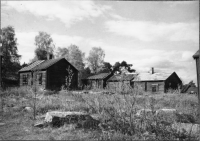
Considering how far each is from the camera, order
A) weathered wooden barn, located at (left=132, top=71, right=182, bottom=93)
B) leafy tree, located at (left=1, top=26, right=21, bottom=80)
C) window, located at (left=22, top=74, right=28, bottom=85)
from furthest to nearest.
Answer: leafy tree, located at (left=1, top=26, right=21, bottom=80), weathered wooden barn, located at (left=132, top=71, right=182, bottom=93), window, located at (left=22, top=74, right=28, bottom=85)

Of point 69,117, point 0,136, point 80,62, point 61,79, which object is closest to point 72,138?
point 69,117

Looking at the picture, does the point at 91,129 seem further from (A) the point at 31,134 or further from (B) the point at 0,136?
(B) the point at 0,136

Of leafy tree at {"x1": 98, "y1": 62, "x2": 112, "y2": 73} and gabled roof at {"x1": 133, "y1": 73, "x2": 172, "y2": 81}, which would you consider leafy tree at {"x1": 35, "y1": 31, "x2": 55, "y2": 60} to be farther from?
gabled roof at {"x1": 133, "y1": 73, "x2": 172, "y2": 81}

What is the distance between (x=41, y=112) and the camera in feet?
28.2

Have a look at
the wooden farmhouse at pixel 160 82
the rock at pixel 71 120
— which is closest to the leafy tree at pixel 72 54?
the wooden farmhouse at pixel 160 82

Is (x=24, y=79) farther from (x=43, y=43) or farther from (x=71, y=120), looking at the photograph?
(x=71, y=120)

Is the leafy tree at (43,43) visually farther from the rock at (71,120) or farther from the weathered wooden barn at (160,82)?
the rock at (71,120)

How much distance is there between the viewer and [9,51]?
36.5 m

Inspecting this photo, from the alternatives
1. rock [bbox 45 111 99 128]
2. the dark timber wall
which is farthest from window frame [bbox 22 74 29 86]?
rock [bbox 45 111 99 128]

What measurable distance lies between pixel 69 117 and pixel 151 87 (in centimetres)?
3048

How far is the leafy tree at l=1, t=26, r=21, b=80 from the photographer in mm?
35156

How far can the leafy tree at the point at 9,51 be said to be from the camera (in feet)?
115

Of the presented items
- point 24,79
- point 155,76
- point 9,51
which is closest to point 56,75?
point 24,79

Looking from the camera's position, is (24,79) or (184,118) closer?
(184,118)
